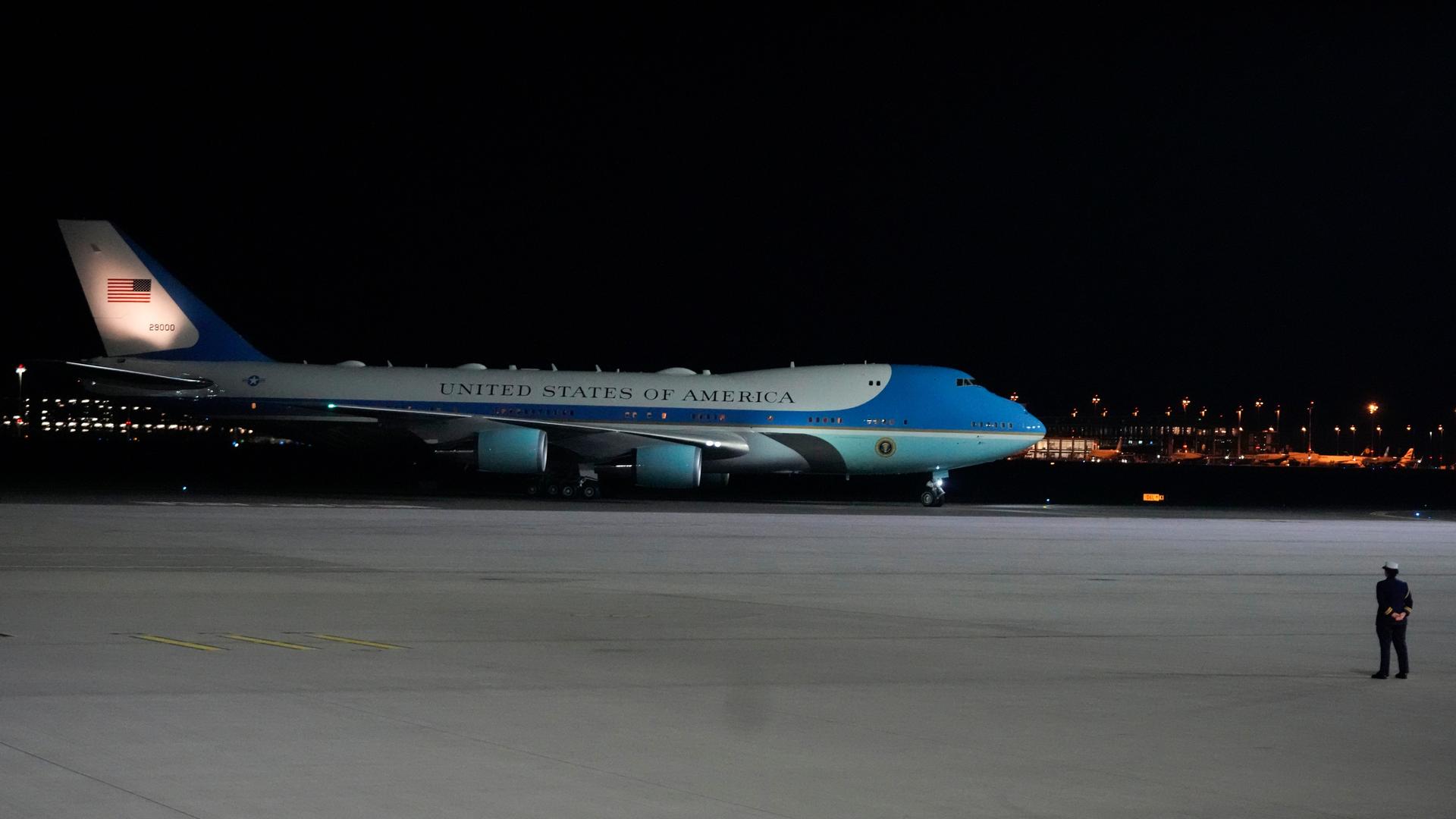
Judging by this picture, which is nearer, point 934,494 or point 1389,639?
point 1389,639

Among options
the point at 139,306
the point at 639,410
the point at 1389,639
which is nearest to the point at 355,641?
the point at 1389,639

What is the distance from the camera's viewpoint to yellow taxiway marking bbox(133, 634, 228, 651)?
14469 millimetres

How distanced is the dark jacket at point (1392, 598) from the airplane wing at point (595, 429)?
36.8 m

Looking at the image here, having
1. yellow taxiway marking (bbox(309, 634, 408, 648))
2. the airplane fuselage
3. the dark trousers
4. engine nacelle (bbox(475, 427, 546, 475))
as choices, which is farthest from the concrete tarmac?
the airplane fuselage

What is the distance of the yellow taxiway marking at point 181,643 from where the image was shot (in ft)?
47.5

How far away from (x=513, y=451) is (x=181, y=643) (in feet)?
115

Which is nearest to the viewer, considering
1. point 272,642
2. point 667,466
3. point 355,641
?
point 272,642

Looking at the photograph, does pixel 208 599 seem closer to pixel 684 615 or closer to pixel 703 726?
pixel 684 615

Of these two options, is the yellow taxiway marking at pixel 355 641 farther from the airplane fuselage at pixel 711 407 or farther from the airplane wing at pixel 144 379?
the airplane wing at pixel 144 379

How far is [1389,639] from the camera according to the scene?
14109mm

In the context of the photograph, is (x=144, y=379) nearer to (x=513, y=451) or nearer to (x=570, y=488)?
(x=513, y=451)

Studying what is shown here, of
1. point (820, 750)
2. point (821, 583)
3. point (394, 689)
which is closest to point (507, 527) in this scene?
point (821, 583)

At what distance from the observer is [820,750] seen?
10141 mm

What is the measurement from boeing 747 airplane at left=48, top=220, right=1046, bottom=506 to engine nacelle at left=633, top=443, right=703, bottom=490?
2.91ft
